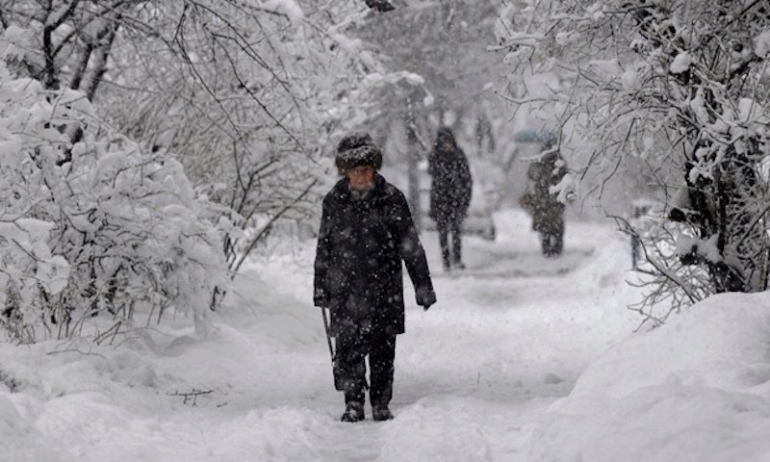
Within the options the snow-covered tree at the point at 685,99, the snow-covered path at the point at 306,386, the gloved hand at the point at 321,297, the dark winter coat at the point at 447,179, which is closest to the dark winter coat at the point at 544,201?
the dark winter coat at the point at 447,179

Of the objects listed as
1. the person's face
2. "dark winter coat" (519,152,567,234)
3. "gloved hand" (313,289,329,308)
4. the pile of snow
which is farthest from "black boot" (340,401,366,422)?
"dark winter coat" (519,152,567,234)

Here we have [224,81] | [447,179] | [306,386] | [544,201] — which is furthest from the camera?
[544,201]

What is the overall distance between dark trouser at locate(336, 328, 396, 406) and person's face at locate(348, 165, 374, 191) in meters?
0.94

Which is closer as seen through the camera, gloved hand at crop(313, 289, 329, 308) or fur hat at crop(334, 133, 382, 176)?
fur hat at crop(334, 133, 382, 176)

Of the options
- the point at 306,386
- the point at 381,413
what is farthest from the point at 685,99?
the point at 306,386

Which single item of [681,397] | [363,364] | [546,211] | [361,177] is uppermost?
[546,211]

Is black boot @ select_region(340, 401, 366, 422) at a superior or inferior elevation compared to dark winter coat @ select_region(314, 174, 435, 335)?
inferior

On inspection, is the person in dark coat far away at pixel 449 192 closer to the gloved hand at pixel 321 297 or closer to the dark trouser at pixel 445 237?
the dark trouser at pixel 445 237

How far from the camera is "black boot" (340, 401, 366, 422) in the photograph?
22.9ft

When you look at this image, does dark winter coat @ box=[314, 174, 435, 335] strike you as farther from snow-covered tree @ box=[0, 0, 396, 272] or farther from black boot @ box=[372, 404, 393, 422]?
snow-covered tree @ box=[0, 0, 396, 272]

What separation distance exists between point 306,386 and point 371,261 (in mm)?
1878

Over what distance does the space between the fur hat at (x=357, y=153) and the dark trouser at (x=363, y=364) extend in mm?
1080

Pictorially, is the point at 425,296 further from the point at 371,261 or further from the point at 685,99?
the point at 685,99

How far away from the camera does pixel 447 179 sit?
64.1 ft
